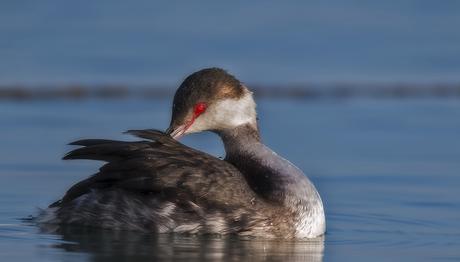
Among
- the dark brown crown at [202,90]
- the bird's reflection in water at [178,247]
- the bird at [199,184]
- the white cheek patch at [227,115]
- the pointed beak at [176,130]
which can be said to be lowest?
the bird's reflection in water at [178,247]

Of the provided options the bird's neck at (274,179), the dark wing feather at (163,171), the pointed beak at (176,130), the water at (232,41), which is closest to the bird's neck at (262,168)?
the bird's neck at (274,179)

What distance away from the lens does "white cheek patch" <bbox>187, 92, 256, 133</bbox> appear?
38.6ft

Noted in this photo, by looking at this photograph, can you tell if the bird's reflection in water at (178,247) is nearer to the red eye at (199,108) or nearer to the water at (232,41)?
the red eye at (199,108)

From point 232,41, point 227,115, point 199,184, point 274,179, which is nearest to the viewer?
point 199,184

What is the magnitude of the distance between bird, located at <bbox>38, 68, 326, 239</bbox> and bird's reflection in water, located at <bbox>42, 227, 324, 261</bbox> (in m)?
0.11

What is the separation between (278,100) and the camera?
18.6m

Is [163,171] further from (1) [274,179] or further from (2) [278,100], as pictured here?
(2) [278,100]

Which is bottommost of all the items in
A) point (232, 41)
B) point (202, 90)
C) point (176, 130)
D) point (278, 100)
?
point (176, 130)

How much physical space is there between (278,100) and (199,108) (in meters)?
6.94

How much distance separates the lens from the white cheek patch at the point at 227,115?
1176cm

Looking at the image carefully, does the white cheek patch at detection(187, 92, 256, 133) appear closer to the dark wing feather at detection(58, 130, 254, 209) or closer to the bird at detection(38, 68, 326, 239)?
the bird at detection(38, 68, 326, 239)

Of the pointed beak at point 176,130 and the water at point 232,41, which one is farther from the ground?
the water at point 232,41

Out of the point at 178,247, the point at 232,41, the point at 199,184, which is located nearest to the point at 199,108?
the point at 199,184

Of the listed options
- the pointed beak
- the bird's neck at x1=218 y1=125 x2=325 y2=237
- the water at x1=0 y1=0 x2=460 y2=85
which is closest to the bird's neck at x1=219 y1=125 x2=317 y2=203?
the bird's neck at x1=218 y1=125 x2=325 y2=237
